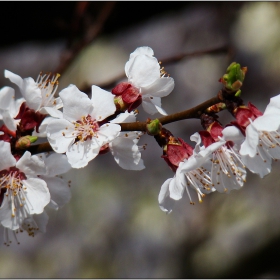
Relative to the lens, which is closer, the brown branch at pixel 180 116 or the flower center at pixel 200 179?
the brown branch at pixel 180 116

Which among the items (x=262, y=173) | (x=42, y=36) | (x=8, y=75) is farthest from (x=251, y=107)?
(x=42, y=36)

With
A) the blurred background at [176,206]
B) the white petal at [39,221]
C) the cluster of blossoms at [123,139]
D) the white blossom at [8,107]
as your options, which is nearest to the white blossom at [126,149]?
the cluster of blossoms at [123,139]

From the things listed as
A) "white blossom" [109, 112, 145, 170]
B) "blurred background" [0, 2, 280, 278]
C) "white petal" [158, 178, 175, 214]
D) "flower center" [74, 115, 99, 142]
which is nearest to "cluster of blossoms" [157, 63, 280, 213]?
"white petal" [158, 178, 175, 214]

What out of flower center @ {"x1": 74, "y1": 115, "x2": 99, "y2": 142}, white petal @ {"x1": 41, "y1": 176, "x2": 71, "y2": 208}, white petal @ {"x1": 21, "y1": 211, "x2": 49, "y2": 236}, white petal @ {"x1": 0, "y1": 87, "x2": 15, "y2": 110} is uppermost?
white petal @ {"x1": 0, "y1": 87, "x2": 15, "y2": 110}

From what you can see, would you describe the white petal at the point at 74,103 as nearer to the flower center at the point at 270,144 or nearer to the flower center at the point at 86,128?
the flower center at the point at 86,128

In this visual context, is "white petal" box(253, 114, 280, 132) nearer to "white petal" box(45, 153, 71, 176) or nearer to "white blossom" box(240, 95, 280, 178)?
"white blossom" box(240, 95, 280, 178)

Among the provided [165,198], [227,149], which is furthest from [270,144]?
[165,198]

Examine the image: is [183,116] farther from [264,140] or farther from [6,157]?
[6,157]
